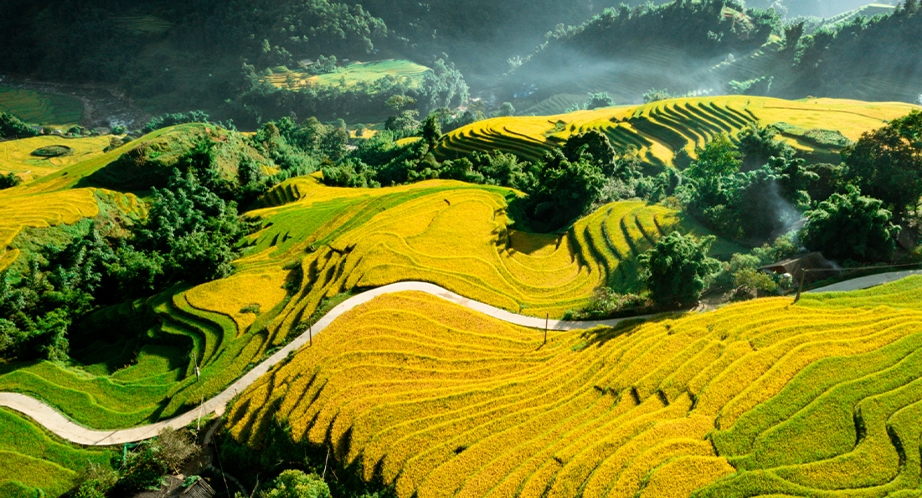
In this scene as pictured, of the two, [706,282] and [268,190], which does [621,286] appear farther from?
[268,190]

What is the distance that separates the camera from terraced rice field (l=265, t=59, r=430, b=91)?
12388 centimetres

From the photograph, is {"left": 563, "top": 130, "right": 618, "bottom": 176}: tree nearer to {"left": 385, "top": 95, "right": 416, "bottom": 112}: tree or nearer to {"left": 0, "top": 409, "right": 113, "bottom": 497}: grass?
{"left": 0, "top": 409, "right": 113, "bottom": 497}: grass

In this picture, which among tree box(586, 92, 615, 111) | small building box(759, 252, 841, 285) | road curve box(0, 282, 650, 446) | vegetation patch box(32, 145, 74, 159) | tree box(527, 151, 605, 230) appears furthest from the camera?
tree box(586, 92, 615, 111)

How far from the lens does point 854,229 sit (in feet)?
92.9

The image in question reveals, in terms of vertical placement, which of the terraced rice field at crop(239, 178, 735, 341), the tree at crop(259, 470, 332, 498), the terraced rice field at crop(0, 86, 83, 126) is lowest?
the tree at crop(259, 470, 332, 498)

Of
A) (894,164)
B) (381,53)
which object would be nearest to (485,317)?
(894,164)

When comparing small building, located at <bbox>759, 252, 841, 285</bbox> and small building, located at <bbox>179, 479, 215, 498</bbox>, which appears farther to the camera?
small building, located at <bbox>759, 252, 841, 285</bbox>

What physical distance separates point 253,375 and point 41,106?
12244 cm

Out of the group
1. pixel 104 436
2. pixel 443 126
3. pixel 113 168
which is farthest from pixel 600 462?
pixel 443 126

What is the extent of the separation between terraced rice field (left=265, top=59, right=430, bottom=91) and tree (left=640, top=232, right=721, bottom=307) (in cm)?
11137

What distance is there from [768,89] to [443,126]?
208 ft

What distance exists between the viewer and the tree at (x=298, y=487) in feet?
53.1

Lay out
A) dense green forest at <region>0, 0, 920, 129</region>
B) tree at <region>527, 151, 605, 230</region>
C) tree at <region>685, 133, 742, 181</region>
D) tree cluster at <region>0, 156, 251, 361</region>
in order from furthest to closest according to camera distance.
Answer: dense green forest at <region>0, 0, 920, 129</region> → tree at <region>685, 133, 742, 181</region> → tree at <region>527, 151, 605, 230</region> → tree cluster at <region>0, 156, 251, 361</region>

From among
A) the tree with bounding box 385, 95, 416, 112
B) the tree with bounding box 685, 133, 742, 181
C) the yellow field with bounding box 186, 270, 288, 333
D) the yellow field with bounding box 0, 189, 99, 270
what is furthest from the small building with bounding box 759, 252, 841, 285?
the tree with bounding box 385, 95, 416, 112
